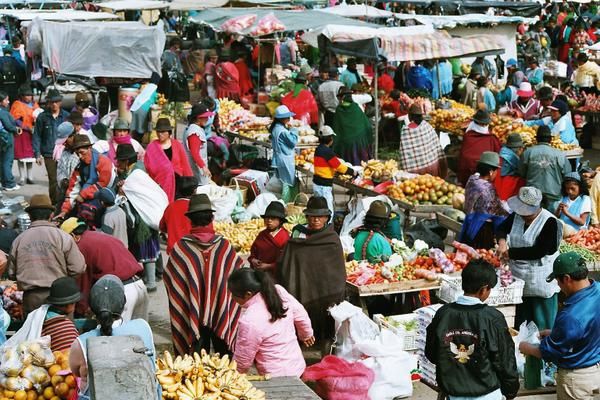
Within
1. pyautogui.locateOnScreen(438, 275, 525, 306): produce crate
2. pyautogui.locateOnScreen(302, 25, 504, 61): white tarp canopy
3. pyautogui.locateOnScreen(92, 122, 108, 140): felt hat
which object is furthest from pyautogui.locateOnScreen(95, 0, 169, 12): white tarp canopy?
pyautogui.locateOnScreen(438, 275, 525, 306): produce crate

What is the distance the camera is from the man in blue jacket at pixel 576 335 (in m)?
6.62

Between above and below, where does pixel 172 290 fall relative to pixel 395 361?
above

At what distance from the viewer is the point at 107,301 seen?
609cm

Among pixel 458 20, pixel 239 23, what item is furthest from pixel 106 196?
pixel 458 20

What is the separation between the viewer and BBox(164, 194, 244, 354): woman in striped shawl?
7738 millimetres

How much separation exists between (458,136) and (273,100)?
3.57 metres

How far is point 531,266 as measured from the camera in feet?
28.9

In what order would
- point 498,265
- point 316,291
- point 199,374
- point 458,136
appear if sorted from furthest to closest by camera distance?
point 458,136 → point 498,265 → point 316,291 → point 199,374

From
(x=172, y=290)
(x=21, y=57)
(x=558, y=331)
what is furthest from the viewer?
(x=21, y=57)

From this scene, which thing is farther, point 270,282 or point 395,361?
point 395,361

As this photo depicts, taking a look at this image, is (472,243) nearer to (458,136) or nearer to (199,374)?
(199,374)

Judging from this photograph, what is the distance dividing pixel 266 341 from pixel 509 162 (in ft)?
19.9

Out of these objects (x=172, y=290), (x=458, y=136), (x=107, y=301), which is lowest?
(x=458, y=136)

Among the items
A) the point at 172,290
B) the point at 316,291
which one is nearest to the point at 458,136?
the point at 316,291
